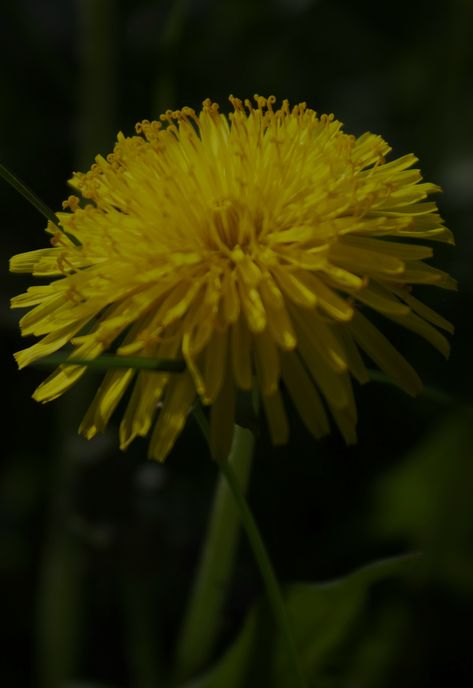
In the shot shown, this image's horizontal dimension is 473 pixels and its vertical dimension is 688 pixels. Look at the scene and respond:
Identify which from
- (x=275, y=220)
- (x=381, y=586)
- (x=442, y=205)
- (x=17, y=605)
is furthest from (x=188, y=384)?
(x=442, y=205)

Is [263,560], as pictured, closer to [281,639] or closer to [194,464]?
[281,639]

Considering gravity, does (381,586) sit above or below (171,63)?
below

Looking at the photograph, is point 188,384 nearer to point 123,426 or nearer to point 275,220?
point 123,426

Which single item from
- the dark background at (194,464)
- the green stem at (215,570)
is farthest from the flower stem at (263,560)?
the dark background at (194,464)

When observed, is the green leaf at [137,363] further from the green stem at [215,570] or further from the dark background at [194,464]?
the dark background at [194,464]

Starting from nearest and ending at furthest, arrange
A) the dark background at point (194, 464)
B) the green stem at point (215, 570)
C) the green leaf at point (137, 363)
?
the green leaf at point (137, 363) < the green stem at point (215, 570) < the dark background at point (194, 464)

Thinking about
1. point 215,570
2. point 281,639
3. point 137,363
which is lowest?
point 281,639

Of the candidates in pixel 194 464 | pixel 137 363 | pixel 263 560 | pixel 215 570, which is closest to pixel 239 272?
pixel 137 363
